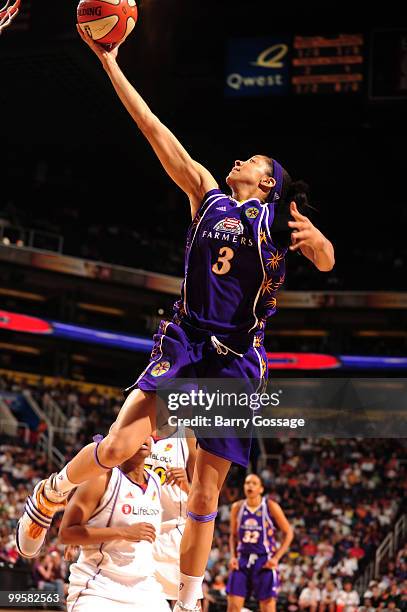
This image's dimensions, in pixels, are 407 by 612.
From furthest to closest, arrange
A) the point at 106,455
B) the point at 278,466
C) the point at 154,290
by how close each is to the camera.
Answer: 1. the point at 154,290
2. the point at 278,466
3. the point at 106,455

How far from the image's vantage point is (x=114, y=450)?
4.57 m

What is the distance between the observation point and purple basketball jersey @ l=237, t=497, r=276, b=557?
11.1 m

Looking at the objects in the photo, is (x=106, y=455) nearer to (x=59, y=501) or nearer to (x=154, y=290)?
(x=59, y=501)

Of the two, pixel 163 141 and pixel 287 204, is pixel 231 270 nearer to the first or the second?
pixel 287 204

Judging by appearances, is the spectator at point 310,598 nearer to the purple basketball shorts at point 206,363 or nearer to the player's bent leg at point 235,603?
the player's bent leg at point 235,603

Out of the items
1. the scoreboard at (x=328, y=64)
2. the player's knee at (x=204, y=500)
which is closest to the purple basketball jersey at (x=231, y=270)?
the player's knee at (x=204, y=500)

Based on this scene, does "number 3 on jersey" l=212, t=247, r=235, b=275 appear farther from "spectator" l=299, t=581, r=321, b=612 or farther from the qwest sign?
the qwest sign

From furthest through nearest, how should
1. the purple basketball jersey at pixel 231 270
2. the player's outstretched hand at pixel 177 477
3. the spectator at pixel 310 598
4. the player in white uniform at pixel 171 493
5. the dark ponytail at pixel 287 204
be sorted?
1. the spectator at pixel 310 598
2. the player in white uniform at pixel 171 493
3. the player's outstretched hand at pixel 177 477
4. the dark ponytail at pixel 287 204
5. the purple basketball jersey at pixel 231 270

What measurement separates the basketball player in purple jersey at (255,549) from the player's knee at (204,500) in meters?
6.28

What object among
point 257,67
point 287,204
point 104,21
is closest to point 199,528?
point 287,204

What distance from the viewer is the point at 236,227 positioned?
4.93 m

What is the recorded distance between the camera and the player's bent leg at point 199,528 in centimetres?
468

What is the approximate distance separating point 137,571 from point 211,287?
1.84 metres

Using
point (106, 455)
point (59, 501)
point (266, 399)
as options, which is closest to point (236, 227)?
point (266, 399)
